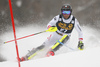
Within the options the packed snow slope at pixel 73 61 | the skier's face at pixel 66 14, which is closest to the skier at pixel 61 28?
the skier's face at pixel 66 14

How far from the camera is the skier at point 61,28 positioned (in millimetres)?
3445

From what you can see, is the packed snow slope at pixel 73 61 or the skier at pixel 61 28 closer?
the packed snow slope at pixel 73 61

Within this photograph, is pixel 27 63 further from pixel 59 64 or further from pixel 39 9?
pixel 39 9

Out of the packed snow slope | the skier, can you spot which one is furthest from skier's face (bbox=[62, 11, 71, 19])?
the packed snow slope

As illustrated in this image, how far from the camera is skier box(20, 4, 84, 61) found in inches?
136

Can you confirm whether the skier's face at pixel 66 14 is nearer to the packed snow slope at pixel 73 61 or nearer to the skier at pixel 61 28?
the skier at pixel 61 28

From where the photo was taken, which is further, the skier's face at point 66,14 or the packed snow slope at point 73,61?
the skier's face at point 66,14

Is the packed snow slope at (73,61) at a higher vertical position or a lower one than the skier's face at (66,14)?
lower

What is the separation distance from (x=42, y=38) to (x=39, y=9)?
25.6 feet

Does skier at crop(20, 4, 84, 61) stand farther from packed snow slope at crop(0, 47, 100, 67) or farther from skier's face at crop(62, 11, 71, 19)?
packed snow slope at crop(0, 47, 100, 67)

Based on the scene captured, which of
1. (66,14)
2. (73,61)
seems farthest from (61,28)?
(73,61)

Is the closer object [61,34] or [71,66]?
[71,66]

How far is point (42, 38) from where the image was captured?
20.4 feet

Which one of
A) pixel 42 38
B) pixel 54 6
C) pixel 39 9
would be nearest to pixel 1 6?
pixel 39 9
